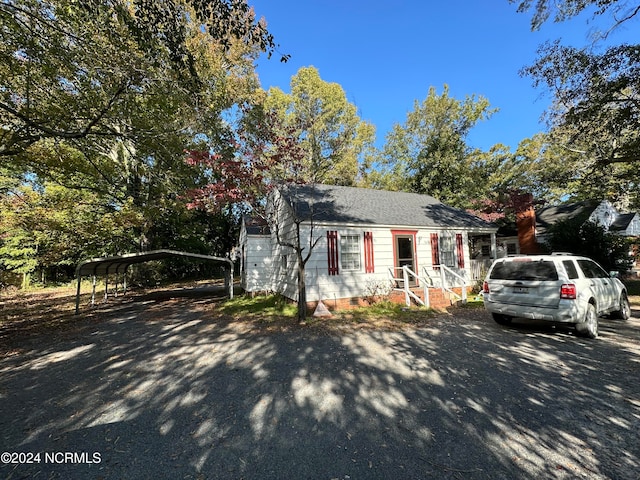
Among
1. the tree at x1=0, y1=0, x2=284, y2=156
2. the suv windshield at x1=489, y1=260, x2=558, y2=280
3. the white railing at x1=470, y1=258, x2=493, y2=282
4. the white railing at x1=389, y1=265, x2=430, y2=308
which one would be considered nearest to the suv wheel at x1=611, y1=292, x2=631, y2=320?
the suv windshield at x1=489, y1=260, x2=558, y2=280

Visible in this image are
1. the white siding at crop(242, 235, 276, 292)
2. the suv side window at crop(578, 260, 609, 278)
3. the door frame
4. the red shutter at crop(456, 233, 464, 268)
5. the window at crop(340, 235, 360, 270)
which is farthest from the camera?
the white siding at crop(242, 235, 276, 292)

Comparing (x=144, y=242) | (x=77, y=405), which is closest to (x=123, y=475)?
(x=77, y=405)

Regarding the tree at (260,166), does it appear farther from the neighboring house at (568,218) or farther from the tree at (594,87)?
the neighboring house at (568,218)

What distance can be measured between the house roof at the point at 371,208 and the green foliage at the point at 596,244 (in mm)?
3972

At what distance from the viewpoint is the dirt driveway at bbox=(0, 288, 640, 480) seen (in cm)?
254

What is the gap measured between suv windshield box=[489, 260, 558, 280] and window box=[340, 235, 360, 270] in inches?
186

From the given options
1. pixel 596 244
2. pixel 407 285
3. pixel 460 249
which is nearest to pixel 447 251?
pixel 460 249

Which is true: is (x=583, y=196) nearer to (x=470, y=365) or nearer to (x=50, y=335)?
(x=470, y=365)

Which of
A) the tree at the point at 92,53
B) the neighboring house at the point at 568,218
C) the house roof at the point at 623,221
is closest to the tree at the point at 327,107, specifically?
the neighboring house at the point at 568,218

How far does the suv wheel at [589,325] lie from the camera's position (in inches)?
231

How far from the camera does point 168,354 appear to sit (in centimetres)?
584

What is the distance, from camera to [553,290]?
579cm

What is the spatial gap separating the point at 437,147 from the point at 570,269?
18.1 m

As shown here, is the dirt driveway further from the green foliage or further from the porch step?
the green foliage
